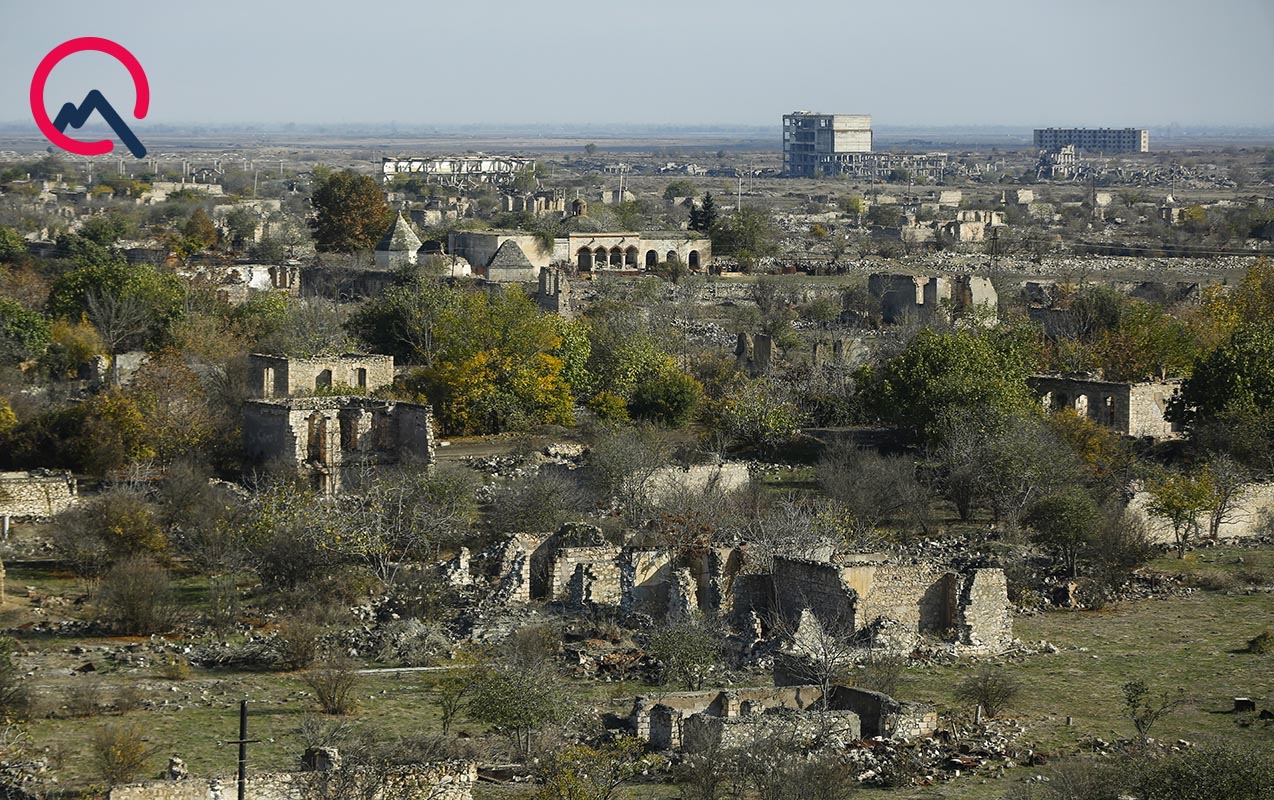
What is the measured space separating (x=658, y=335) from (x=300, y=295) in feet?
39.7

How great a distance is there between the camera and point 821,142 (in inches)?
6727

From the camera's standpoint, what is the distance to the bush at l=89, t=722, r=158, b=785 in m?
14.2

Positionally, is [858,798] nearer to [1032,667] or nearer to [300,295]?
[1032,667]

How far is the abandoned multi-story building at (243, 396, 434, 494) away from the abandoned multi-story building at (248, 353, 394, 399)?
221 cm

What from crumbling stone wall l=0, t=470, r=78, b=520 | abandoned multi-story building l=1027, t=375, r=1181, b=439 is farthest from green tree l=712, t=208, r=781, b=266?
crumbling stone wall l=0, t=470, r=78, b=520

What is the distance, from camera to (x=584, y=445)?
29266 mm

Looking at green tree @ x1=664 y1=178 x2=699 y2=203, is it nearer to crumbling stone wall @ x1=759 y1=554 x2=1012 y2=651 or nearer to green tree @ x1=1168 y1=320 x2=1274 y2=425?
green tree @ x1=1168 y1=320 x2=1274 y2=425

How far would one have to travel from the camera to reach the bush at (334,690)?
54.9 ft

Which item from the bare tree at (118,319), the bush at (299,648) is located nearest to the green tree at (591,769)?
the bush at (299,648)

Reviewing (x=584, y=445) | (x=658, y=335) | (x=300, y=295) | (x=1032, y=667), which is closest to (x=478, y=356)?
(x=584, y=445)

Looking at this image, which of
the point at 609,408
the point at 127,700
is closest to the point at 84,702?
the point at 127,700

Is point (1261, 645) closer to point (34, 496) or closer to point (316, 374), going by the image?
point (34, 496)

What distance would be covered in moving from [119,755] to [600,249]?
1755 inches

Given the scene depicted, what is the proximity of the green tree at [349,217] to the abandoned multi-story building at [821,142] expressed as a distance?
95266 mm
